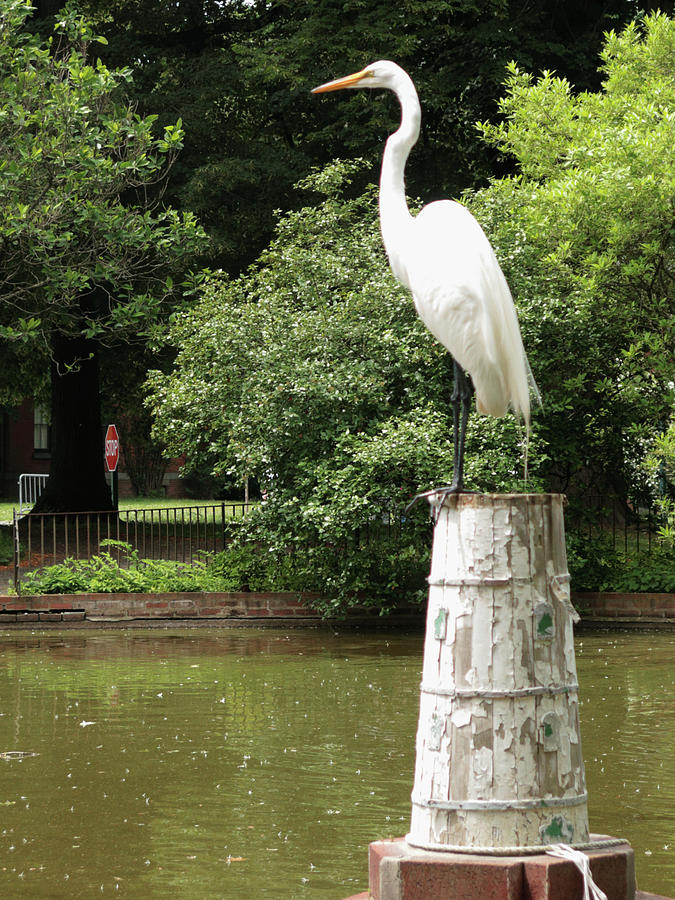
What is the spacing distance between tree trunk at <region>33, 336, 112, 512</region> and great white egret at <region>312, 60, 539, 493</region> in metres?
21.0

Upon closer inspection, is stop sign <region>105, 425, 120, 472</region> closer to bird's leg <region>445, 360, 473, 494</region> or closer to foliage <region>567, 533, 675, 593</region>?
foliage <region>567, 533, 675, 593</region>

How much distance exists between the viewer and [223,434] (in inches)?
639

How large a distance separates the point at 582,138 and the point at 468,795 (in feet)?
44.9

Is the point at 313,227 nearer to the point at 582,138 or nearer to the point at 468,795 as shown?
the point at 582,138

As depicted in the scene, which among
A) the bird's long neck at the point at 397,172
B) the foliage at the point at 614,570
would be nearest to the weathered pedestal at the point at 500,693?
the bird's long neck at the point at 397,172

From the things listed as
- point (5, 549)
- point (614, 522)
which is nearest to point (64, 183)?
point (5, 549)

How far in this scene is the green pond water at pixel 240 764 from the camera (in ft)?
20.0

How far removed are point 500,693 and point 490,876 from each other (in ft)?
1.70

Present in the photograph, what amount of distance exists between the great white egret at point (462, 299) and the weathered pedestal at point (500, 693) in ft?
2.04

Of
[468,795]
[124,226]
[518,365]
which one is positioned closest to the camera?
[468,795]

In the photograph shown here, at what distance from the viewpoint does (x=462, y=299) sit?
5.01 meters

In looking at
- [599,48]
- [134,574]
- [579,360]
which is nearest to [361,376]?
[579,360]

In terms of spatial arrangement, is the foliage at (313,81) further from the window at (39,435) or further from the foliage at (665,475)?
the window at (39,435)

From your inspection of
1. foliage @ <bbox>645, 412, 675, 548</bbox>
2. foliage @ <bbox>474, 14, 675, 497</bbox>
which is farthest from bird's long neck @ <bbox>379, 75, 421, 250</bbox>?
foliage @ <bbox>474, 14, 675, 497</bbox>
